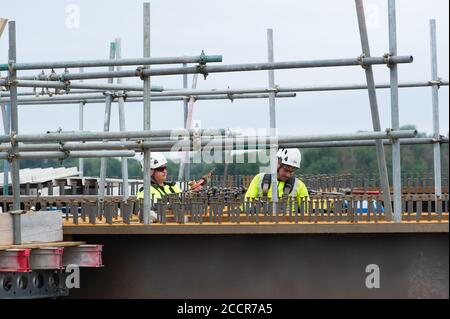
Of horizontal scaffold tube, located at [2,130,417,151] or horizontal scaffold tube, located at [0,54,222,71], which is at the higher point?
horizontal scaffold tube, located at [0,54,222,71]

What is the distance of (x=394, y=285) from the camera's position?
11969 mm

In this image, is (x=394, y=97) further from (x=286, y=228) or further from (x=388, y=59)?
(x=286, y=228)

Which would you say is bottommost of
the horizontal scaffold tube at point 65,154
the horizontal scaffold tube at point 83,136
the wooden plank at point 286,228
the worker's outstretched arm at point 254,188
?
the wooden plank at point 286,228

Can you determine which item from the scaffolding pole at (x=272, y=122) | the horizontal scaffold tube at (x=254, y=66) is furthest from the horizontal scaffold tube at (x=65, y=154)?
the scaffolding pole at (x=272, y=122)

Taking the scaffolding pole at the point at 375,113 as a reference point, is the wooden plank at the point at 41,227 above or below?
below

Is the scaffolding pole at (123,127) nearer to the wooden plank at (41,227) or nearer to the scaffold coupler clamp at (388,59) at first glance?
the wooden plank at (41,227)

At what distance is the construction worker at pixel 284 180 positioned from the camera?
16312mm

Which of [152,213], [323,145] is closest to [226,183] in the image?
[323,145]

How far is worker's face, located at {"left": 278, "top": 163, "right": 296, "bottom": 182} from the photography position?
1697 centimetres

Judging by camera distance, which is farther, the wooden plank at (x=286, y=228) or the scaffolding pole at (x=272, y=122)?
the scaffolding pole at (x=272, y=122)

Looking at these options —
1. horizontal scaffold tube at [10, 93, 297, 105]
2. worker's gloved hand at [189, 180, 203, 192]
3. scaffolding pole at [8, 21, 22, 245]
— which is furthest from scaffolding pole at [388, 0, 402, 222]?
horizontal scaffold tube at [10, 93, 297, 105]

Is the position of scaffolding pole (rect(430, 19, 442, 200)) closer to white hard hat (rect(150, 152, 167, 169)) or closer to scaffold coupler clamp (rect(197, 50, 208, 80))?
white hard hat (rect(150, 152, 167, 169))

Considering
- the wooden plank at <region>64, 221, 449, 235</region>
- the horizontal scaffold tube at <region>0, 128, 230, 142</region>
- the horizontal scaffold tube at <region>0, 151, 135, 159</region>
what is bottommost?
the wooden plank at <region>64, 221, 449, 235</region>
